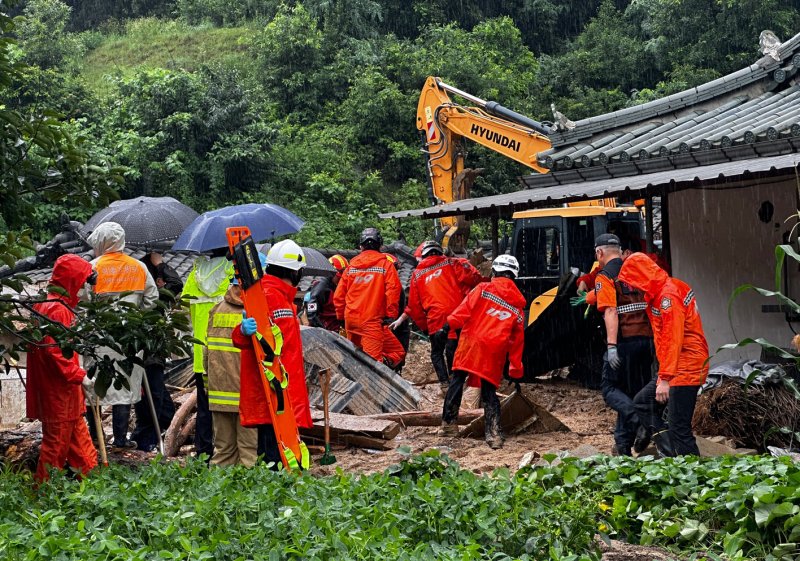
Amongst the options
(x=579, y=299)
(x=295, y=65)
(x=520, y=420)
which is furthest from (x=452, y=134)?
(x=295, y=65)

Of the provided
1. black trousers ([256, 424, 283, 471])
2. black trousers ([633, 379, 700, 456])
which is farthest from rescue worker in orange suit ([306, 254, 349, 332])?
black trousers ([633, 379, 700, 456])

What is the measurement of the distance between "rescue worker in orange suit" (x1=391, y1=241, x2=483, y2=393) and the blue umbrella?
A: 424 centimetres

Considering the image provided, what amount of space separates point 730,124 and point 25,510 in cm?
798

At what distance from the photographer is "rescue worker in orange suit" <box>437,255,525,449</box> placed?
30.8ft

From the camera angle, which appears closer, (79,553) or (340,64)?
(79,553)

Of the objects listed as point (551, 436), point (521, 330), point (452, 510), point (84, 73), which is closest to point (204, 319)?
point (521, 330)

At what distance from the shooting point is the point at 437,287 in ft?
41.3

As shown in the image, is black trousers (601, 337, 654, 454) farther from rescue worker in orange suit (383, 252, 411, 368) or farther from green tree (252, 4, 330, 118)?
green tree (252, 4, 330, 118)

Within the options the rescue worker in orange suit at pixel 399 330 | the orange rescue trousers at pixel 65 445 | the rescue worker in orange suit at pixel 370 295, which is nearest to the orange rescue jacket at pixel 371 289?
the rescue worker in orange suit at pixel 370 295

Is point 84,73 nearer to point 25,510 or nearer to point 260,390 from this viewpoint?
point 260,390

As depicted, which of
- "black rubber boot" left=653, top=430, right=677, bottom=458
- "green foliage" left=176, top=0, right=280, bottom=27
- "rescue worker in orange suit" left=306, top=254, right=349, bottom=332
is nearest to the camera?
"black rubber boot" left=653, top=430, right=677, bottom=458

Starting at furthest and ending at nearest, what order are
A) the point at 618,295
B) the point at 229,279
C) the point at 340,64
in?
1. the point at 340,64
2. the point at 618,295
3. the point at 229,279

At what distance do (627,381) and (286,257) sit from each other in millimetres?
3224

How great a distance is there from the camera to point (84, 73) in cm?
3188
